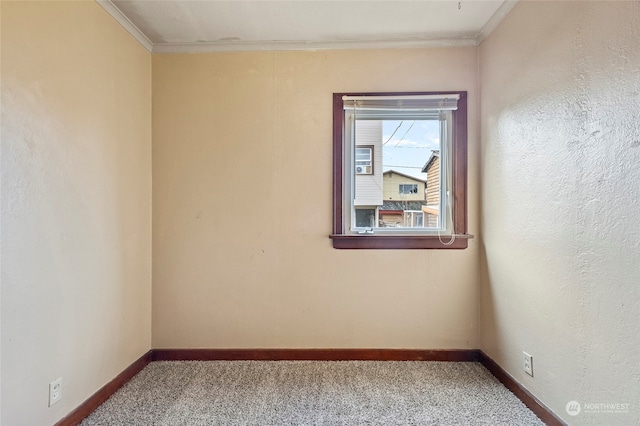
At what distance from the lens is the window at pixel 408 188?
2.24 meters

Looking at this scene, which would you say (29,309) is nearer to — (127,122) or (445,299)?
(127,122)

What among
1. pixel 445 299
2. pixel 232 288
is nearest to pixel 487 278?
pixel 445 299

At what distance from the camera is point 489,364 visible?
203cm

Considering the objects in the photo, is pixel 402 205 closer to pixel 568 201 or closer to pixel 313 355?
pixel 568 201

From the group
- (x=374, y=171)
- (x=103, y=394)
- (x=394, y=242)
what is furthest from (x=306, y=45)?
(x=103, y=394)

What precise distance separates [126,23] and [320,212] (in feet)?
5.77

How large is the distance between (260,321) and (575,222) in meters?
1.95

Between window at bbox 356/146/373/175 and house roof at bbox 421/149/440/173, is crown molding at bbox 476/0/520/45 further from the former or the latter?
window at bbox 356/146/373/175

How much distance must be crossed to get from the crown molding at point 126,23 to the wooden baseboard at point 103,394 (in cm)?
220

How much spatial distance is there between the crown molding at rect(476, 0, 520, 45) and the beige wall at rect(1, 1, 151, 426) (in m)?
2.36

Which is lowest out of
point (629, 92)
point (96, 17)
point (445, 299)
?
point (445, 299)

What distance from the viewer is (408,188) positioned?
2.24m

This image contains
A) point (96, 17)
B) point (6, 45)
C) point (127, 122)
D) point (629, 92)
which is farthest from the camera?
point (127, 122)

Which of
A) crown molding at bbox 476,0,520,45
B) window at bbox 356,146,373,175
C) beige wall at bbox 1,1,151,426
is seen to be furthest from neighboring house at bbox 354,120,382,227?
beige wall at bbox 1,1,151,426
